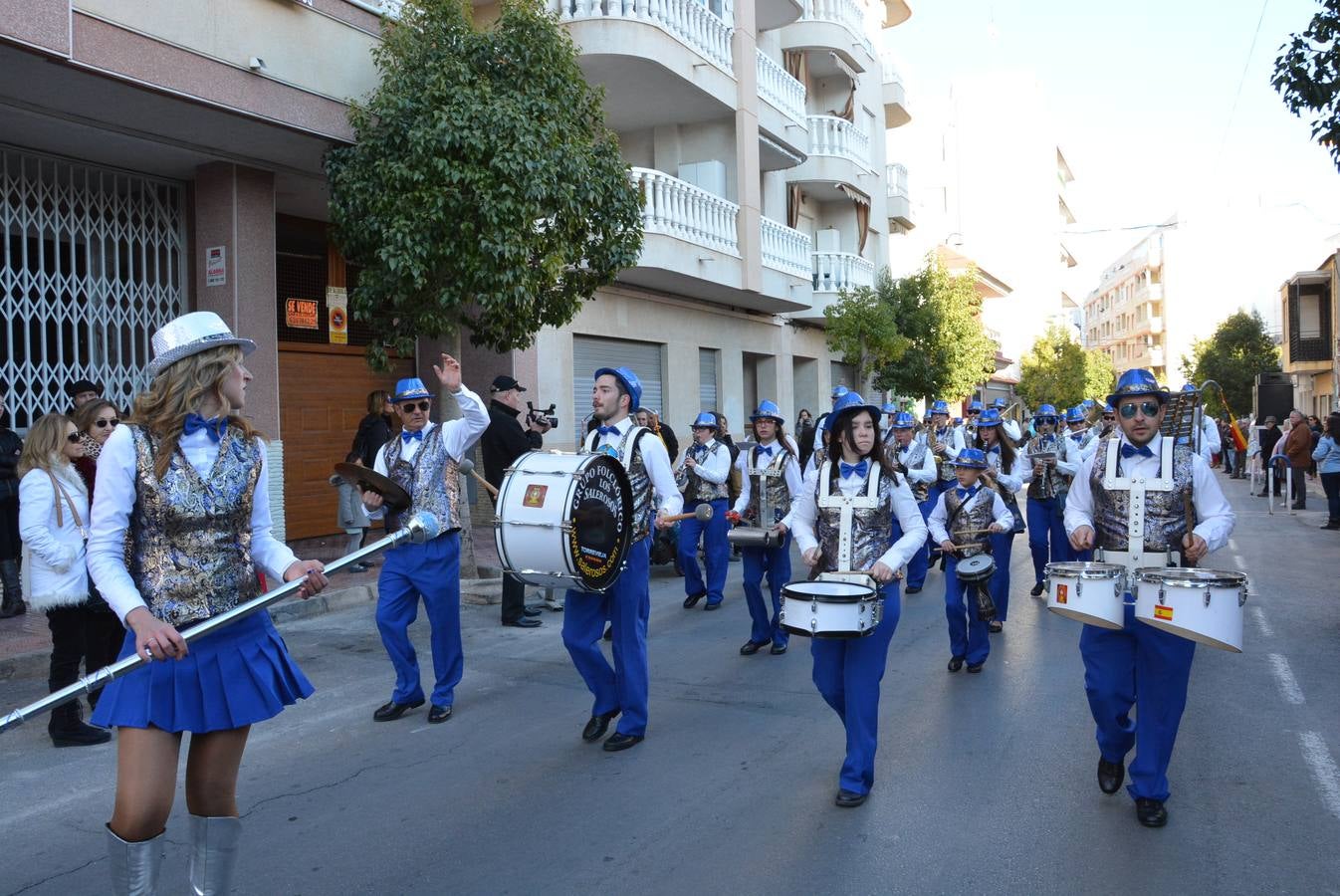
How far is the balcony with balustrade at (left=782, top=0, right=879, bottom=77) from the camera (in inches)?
1001

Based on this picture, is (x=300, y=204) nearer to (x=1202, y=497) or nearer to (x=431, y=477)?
(x=431, y=477)

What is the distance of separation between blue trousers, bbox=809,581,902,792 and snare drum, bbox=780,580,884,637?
170mm

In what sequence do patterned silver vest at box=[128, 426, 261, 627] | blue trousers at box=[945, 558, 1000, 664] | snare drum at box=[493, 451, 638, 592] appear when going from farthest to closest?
blue trousers at box=[945, 558, 1000, 664], snare drum at box=[493, 451, 638, 592], patterned silver vest at box=[128, 426, 261, 627]

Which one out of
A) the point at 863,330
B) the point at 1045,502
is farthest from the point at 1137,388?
the point at 863,330

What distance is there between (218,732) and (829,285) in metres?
22.9

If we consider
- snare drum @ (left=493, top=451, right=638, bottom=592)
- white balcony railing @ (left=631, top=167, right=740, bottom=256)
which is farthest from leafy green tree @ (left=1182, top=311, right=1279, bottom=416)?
snare drum @ (left=493, top=451, right=638, bottom=592)

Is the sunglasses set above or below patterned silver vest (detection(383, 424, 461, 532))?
above

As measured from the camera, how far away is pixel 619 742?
5.83 m

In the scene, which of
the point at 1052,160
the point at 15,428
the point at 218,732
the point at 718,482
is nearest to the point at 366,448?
the point at 15,428

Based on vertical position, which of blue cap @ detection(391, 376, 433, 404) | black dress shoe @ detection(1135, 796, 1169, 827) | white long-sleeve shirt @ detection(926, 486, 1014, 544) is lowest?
black dress shoe @ detection(1135, 796, 1169, 827)

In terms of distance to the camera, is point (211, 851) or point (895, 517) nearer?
point (211, 851)

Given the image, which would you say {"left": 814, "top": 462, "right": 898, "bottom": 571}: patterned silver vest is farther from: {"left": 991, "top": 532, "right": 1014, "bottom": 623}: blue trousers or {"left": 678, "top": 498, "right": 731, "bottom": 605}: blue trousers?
{"left": 678, "top": 498, "right": 731, "bottom": 605}: blue trousers

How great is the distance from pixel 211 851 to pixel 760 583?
18.1 ft

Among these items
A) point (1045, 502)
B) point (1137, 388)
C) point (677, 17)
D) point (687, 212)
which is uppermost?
point (677, 17)
